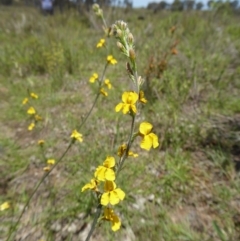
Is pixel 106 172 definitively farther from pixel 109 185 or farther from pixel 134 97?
pixel 134 97

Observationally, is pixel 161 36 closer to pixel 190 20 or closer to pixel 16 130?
pixel 190 20

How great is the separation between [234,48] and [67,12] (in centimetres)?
500

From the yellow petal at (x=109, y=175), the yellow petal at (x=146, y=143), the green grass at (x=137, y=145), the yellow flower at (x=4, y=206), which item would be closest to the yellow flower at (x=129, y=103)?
the yellow petal at (x=146, y=143)

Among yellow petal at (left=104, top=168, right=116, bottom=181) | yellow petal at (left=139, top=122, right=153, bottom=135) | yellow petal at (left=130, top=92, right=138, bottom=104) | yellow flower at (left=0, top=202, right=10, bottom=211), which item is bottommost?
yellow flower at (left=0, top=202, right=10, bottom=211)

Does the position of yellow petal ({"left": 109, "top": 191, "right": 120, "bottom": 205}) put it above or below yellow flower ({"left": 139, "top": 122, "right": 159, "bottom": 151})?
below

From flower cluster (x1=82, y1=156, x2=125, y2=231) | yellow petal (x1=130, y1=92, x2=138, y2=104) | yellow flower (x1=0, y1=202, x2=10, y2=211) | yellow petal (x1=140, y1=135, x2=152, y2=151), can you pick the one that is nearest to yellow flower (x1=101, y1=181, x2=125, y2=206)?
flower cluster (x1=82, y1=156, x2=125, y2=231)

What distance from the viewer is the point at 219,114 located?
2582 mm

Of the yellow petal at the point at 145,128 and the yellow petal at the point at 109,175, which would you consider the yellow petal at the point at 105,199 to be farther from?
the yellow petal at the point at 145,128

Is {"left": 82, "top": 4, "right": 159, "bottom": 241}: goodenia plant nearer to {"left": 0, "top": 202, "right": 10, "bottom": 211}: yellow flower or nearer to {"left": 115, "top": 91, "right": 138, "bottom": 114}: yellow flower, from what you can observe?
{"left": 115, "top": 91, "right": 138, "bottom": 114}: yellow flower

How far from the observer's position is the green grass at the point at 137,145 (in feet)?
5.57

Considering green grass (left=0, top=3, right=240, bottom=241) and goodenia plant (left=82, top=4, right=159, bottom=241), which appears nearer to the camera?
goodenia plant (left=82, top=4, right=159, bottom=241)

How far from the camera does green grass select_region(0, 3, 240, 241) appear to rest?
1.70 metres

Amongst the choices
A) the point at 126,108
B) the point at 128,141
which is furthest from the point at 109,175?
the point at 126,108

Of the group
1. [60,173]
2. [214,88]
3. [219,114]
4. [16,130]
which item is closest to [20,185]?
[60,173]
